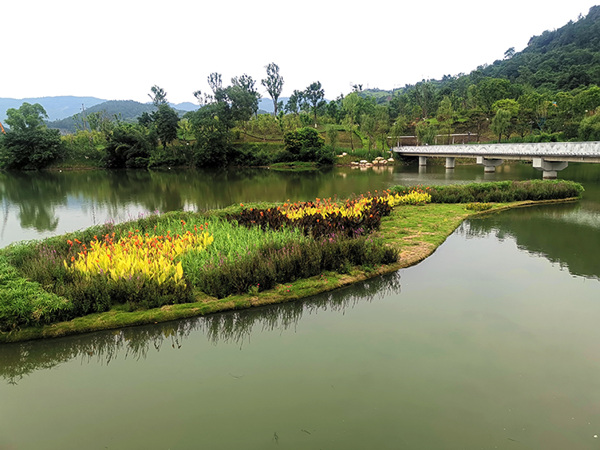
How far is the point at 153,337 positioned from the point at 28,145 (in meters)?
57.1

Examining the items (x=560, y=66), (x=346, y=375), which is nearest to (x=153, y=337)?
(x=346, y=375)

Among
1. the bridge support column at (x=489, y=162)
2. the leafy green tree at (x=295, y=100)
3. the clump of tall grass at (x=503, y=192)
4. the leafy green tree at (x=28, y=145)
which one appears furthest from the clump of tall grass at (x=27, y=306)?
the leafy green tree at (x=295, y=100)

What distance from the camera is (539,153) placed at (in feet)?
85.6

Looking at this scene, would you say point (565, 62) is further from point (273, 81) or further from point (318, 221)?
point (318, 221)

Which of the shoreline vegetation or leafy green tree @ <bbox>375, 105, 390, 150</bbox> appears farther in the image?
leafy green tree @ <bbox>375, 105, 390, 150</bbox>

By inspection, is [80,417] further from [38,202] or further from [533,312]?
[38,202]

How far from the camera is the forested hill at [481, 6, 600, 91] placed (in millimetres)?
64188

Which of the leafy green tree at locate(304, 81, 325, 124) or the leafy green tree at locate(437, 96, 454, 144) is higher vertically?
the leafy green tree at locate(304, 81, 325, 124)

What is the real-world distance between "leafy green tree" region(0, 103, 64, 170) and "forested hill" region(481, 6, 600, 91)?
77.3 m

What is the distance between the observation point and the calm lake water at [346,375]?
3920 mm

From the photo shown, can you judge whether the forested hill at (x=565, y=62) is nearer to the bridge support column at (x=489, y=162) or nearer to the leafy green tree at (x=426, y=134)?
the leafy green tree at (x=426, y=134)

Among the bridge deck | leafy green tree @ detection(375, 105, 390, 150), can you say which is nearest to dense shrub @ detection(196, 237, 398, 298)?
the bridge deck

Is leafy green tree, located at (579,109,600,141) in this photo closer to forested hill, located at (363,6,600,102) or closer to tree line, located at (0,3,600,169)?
tree line, located at (0,3,600,169)

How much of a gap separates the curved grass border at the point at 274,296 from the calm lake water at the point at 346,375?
0.17 m
